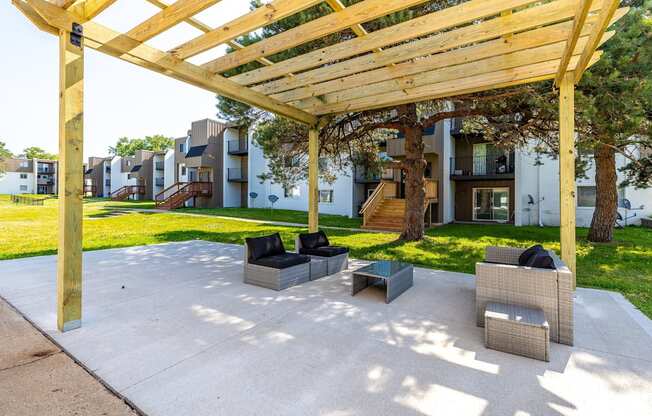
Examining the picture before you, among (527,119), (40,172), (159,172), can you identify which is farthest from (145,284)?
(40,172)

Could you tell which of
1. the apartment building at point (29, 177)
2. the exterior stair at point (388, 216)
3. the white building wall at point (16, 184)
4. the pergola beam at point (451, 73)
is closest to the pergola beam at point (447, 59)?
the pergola beam at point (451, 73)

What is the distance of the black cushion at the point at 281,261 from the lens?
202 inches

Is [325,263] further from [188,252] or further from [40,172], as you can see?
[40,172]

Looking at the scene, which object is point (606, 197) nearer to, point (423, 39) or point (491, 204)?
point (491, 204)

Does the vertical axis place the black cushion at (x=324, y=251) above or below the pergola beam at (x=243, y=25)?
below

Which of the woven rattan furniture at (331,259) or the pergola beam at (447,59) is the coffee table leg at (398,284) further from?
the pergola beam at (447,59)

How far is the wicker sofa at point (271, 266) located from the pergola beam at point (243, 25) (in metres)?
3.03

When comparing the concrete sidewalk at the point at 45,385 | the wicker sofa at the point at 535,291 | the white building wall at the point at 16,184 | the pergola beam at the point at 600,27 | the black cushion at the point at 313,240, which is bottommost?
the concrete sidewalk at the point at 45,385

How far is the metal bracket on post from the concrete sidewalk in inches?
126

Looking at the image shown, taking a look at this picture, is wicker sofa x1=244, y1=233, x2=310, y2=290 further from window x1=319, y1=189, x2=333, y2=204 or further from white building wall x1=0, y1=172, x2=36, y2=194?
white building wall x1=0, y1=172, x2=36, y2=194

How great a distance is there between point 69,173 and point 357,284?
3.93 m

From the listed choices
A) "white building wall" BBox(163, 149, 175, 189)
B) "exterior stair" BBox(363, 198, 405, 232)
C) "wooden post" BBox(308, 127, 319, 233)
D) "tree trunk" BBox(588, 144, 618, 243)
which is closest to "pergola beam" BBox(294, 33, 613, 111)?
"wooden post" BBox(308, 127, 319, 233)

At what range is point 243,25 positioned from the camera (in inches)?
148

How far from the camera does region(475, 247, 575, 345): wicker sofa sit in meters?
3.29
